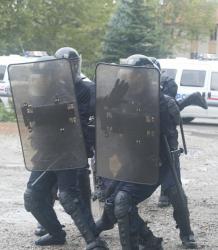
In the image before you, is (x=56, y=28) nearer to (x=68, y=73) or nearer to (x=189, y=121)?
(x=189, y=121)

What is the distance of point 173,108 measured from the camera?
536cm

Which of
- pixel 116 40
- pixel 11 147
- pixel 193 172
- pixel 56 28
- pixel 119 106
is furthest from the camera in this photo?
pixel 56 28

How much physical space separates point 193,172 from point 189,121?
9327mm

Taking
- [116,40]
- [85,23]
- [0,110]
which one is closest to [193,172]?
[0,110]

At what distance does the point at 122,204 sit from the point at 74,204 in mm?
518

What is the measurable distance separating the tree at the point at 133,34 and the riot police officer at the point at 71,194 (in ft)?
67.4

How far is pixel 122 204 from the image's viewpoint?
5.16 metres

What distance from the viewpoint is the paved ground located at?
6.09m

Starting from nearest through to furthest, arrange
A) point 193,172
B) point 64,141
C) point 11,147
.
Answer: point 64,141, point 193,172, point 11,147

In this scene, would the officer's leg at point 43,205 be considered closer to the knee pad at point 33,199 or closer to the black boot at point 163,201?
the knee pad at point 33,199

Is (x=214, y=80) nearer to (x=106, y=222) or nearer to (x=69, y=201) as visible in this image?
(x=106, y=222)

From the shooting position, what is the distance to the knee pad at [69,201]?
18.0ft

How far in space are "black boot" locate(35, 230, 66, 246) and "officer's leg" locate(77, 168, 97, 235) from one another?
36cm

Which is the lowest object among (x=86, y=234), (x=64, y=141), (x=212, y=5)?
(x=212, y=5)
